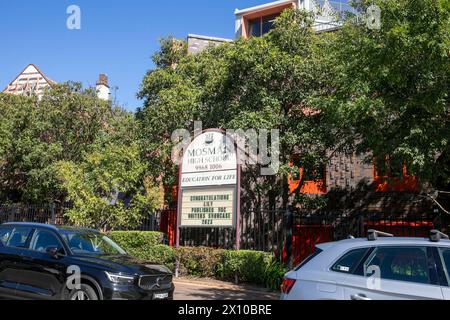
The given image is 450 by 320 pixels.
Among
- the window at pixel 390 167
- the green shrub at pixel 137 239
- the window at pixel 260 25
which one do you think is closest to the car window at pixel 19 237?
the green shrub at pixel 137 239

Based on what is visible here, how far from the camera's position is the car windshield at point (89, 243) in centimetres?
892

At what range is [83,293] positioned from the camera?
788 cm

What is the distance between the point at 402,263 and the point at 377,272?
319 millimetres

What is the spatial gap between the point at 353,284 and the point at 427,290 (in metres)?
0.81

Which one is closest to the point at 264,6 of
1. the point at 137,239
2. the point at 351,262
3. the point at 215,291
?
the point at 137,239

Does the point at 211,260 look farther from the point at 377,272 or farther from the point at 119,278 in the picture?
the point at 377,272

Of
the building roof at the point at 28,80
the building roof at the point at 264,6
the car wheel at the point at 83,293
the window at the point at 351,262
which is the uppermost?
the building roof at the point at 264,6

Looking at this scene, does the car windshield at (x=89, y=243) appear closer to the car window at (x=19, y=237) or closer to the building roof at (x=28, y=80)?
the car window at (x=19, y=237)

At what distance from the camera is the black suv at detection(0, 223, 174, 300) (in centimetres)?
791

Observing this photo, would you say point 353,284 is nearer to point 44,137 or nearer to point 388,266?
point 388,266

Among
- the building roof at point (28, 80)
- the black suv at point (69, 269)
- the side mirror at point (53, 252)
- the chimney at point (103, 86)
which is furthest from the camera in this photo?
the building roof at point (28, 80)

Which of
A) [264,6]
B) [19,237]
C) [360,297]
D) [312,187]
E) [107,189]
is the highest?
[264,6]

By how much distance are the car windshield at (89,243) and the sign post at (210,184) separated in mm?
5312
